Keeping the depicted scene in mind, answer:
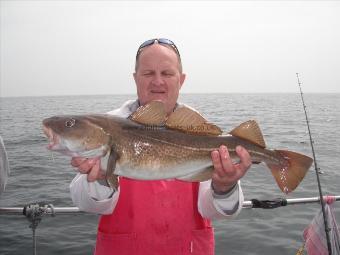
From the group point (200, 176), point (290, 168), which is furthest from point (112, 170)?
point (290, 168)

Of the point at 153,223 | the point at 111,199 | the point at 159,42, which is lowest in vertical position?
the point at 153,223

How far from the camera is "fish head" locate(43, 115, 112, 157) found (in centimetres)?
325

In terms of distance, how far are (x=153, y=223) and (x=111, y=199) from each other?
2.11 feet

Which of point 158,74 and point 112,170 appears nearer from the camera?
point 112,170

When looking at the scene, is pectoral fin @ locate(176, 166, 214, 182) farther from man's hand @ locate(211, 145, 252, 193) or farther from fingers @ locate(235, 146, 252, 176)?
fingers @ locate(235, 146, 252, 176)

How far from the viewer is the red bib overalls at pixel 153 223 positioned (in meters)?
4.06

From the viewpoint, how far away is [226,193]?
152 inches

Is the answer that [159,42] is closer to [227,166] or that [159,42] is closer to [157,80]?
[157,80]

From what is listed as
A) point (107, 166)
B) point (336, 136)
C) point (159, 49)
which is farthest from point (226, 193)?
point (336, 136)

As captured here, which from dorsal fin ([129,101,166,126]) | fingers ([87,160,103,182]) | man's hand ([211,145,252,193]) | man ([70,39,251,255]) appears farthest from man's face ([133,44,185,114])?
fingers ([87,160,103,182])

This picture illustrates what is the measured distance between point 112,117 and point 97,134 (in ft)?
0.91

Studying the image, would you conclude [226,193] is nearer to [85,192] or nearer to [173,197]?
[173,197]

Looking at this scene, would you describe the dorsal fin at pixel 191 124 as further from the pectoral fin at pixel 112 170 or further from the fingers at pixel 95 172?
the fingers at pixel 95 172

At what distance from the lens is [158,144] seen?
3439mm
